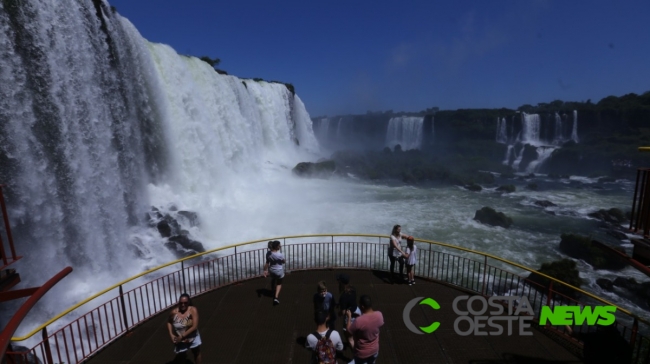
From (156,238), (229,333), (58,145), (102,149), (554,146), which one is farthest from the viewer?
(554,146)

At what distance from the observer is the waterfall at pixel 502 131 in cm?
5988

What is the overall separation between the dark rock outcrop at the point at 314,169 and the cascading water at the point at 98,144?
1192 cm

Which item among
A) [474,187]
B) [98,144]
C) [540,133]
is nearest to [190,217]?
[98,144]

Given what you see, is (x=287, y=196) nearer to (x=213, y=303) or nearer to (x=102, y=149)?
(x=102, y=149)

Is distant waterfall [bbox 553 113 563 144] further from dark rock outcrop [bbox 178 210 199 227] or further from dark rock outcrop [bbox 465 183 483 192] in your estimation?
dark rock outcrop [bbox 178 210 199 227]

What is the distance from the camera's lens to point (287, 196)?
29094 millimetres

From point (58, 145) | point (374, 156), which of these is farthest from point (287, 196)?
point (374, 156)

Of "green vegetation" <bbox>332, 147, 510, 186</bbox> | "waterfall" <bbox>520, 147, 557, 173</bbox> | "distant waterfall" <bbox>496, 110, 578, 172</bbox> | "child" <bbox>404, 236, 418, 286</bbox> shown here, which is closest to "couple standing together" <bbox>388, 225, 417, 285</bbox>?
"child" <bbox>404, 236, 418, 286</bbox>

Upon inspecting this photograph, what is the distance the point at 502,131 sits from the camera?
60094 mm

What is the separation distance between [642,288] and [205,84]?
→ 2738 centimetres

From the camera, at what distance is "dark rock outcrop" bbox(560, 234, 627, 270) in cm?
1769

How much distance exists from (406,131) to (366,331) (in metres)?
65.7

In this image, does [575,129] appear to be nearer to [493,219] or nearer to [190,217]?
[493,219]

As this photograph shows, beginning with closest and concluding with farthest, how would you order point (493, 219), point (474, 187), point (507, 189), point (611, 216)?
point (493, 219)
point (611, 216)
point (507, 189)
point (474, 187)
